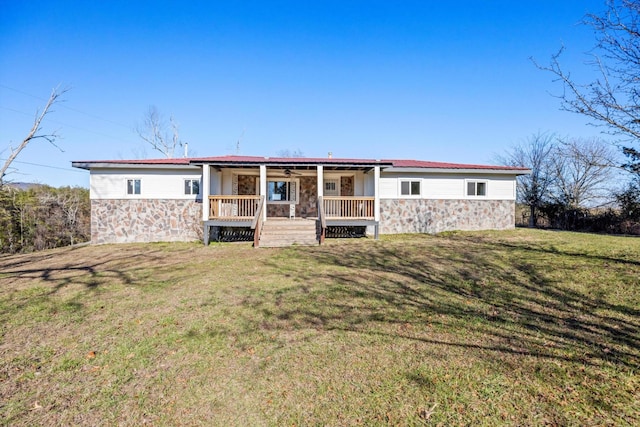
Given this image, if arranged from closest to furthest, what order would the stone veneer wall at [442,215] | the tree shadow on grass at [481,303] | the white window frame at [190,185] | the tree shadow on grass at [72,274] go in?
1. the tree shadow on grass at [481,303]
2. the tree shadow on grass at [72,274]
3. the white window frame at [190,185]
4. the stone veneer wall at [442,215]

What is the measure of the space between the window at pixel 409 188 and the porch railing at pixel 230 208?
6.70 meters

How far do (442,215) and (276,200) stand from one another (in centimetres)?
827

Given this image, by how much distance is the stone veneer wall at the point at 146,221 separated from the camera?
43.5 feet

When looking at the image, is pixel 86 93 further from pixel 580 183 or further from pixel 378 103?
pixel 580 183

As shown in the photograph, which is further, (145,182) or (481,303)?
(145,182)

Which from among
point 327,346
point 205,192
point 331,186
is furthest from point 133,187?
point 327,346

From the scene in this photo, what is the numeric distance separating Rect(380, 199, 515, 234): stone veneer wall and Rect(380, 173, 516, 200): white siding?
244mm

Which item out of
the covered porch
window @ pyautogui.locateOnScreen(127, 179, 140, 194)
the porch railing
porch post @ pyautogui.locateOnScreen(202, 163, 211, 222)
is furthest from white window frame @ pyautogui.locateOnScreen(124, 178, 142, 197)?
the porch railing

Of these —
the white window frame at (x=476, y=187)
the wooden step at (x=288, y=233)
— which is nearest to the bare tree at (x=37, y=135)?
the wooden step at (x=288, y=233)

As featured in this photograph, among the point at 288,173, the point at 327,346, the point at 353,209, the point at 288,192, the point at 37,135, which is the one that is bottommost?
the point at 327,346

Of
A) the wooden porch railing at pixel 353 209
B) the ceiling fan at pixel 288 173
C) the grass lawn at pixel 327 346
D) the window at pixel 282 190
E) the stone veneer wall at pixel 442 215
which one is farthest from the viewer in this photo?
the window at pixel 282 190

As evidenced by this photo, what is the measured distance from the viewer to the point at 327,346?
3.63 metres

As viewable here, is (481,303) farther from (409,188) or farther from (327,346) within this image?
(409,188)

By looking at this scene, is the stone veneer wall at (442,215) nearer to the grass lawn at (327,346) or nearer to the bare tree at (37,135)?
the grass lawn at (327,346)
